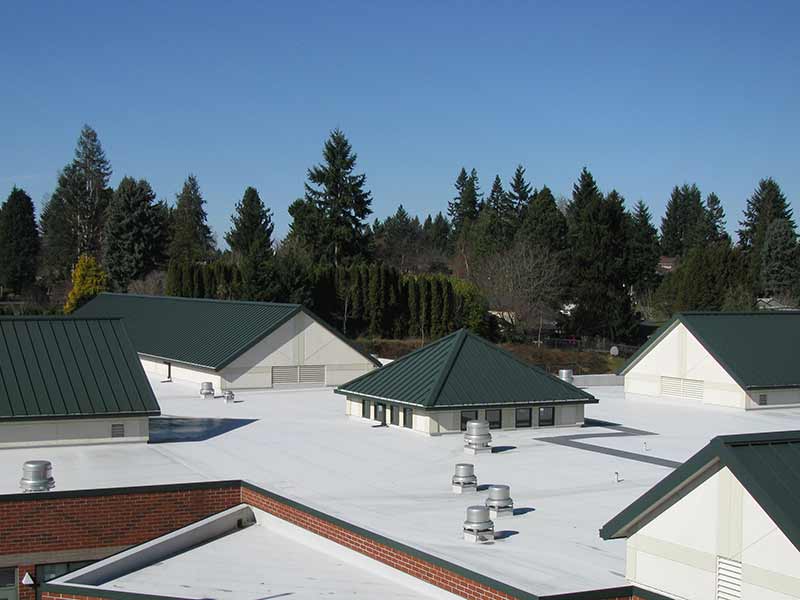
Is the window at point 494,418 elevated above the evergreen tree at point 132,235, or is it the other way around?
the evergreen tree at point 132,235

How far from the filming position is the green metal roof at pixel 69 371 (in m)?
30.3

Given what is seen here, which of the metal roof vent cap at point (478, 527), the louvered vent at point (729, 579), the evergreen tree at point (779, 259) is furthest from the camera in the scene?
the evergreen tree at point (779, 259)

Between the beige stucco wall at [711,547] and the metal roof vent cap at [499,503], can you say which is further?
the metal roof vent cap at [499,503]

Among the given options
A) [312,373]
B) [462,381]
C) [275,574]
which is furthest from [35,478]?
[312,373]

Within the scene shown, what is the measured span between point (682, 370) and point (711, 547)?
32.9 meters

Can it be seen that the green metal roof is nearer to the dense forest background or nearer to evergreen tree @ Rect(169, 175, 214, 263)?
the dense forest background

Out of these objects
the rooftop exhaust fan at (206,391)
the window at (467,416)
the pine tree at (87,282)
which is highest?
the pine tree at (87,282)

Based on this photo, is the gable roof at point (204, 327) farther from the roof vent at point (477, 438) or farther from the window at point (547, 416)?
the roof vent at point (477, 438)

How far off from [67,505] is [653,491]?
13024 millimetres

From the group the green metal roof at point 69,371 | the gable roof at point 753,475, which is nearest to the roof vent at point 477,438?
the green metal roof at point 69,371

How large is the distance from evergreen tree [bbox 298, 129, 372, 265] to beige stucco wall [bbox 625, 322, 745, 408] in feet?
158

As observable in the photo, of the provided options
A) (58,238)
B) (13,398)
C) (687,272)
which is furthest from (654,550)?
(58,238)

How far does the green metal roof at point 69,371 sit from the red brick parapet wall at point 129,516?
26.1 feet

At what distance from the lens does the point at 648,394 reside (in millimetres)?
47531
